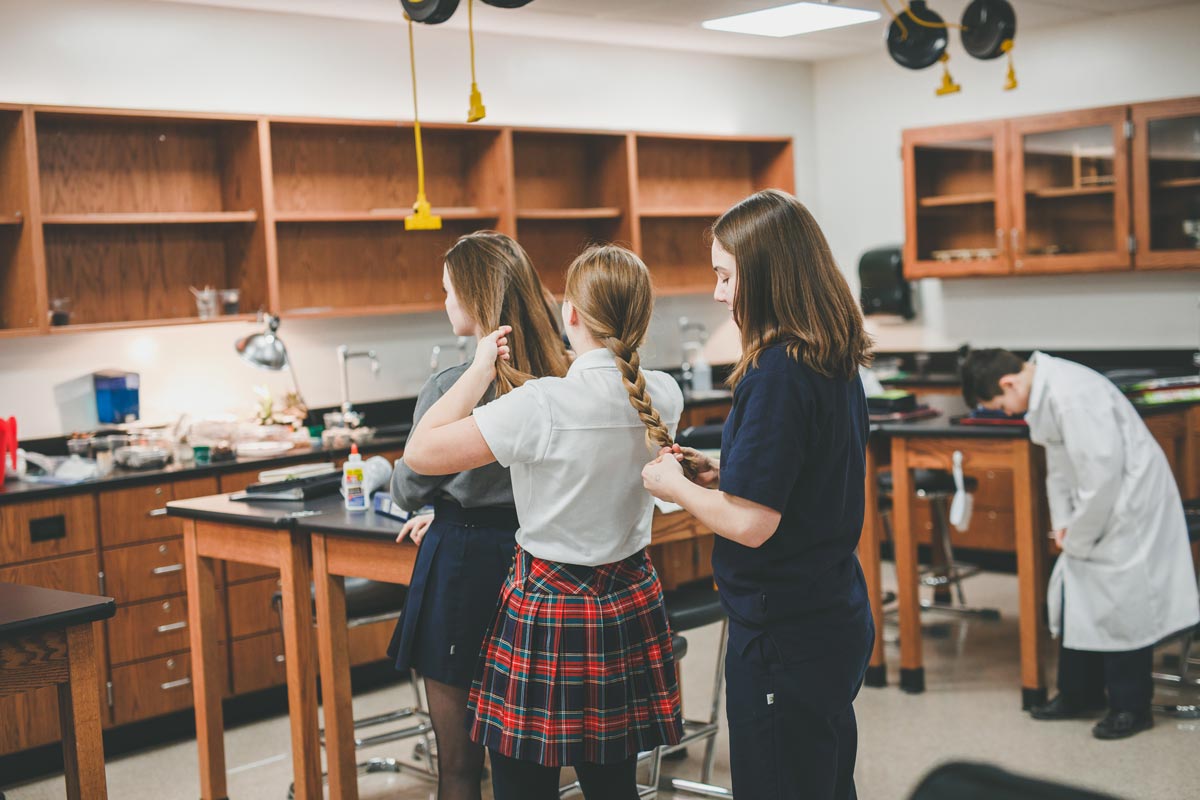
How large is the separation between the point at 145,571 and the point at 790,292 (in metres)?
3.14

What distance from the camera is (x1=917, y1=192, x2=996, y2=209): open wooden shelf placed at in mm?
6480

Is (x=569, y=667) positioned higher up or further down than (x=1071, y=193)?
further down

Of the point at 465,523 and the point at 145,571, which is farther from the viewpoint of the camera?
the point at 145,571

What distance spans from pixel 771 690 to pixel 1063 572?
230cm

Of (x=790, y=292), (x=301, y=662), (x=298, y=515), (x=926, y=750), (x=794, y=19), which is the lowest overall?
(x=926, y=750)

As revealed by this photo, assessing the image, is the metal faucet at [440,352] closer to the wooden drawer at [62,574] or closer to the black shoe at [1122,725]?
the wooden drawer at [62,574]

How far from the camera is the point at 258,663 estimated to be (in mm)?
4664

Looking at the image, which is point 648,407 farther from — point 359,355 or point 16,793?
point 359,355

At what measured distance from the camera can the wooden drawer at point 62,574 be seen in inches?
163

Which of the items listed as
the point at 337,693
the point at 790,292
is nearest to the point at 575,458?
the point at 790,292

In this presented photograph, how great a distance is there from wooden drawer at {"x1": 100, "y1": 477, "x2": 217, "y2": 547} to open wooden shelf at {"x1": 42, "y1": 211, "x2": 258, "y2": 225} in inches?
42.6

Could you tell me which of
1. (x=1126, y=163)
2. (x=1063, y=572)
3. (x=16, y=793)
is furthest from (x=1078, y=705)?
(x=16, y=793)

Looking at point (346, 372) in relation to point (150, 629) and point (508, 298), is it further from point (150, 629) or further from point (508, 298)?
point (508, 298)

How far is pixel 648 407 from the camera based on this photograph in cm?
233
